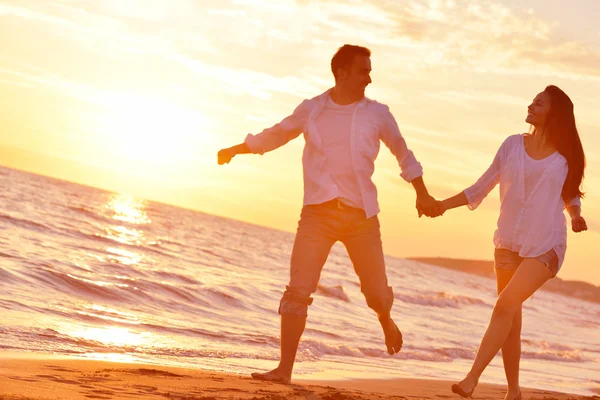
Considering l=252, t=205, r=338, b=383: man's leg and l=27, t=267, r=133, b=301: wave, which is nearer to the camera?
l=252, t=205, r=338, b=383: man's leg

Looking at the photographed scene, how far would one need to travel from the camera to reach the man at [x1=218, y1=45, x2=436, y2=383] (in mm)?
5090

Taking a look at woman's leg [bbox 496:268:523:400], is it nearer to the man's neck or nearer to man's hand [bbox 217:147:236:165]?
the man's neck

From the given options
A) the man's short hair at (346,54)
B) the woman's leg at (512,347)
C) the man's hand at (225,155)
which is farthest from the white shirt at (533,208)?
the man's hand at (225,155)

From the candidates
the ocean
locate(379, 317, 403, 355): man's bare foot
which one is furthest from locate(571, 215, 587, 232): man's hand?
the ocean

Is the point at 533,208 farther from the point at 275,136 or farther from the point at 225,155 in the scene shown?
the point at 225,155

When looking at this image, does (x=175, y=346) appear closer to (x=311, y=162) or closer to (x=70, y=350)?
→ (x=70, y=350)

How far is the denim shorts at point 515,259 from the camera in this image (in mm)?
5035

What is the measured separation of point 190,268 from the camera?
18.8 m

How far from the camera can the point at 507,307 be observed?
509 centimetres

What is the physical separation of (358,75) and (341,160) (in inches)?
22.1

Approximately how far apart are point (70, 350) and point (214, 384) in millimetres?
2322

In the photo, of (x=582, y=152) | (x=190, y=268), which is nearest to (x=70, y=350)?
(x=582, y=152)

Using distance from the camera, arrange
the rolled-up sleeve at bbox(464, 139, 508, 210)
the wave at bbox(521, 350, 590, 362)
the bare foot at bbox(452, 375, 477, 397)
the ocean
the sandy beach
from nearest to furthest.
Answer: the sandy beach
the bare foot at bbox(452, 375, 477, 397)
the rolled-up sleeve at bbox(464, 139, 508, 210)
the ocean
the wave at bbox(521, 350, 590, 362)

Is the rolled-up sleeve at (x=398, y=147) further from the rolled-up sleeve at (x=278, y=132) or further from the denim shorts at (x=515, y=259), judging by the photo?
the denim shorts at (x=515, y=259)
